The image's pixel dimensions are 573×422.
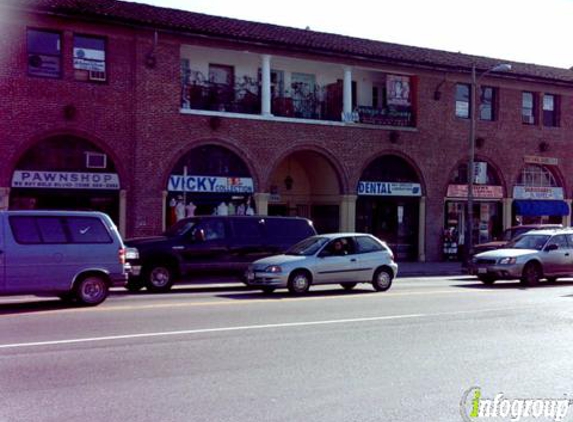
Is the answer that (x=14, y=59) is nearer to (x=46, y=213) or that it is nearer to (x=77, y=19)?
(x=77, y=19)

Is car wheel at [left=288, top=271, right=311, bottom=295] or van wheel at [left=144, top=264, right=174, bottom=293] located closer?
car wheel at [left=288, top=271, right=311, bottom=295]

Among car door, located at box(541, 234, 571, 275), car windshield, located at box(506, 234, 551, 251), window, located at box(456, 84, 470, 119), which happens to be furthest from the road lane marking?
window, located at box(456, 84, 470, 119)

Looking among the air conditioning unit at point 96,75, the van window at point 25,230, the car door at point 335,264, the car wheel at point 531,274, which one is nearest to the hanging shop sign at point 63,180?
the air conditioning unit at point 96,75

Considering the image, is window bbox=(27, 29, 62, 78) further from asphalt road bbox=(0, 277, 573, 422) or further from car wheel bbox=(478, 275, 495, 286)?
car wheel bbox=(478, 275, 495, 286)

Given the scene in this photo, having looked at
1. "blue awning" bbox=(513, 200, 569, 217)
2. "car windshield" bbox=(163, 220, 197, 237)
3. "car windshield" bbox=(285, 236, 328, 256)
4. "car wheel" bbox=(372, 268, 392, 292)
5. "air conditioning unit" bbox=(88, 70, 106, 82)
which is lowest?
"car wheel" bbox=(372, 268, 392, 292)

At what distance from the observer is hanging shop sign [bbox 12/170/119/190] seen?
22.8 metres

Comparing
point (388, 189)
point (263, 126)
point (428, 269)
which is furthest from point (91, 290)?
point (388, 189)

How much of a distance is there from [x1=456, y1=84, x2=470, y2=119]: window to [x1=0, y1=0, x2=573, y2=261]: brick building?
80 millimetres

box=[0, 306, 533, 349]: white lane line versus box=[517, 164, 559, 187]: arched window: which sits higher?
box=[517, 164, 559, 187]: arched window

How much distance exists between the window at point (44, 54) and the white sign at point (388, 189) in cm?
1281

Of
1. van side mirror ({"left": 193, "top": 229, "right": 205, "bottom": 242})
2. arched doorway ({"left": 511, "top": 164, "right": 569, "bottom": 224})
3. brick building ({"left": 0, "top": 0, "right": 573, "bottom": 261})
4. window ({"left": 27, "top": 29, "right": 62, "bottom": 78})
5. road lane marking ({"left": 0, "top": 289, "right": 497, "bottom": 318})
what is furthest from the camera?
arched doorway ({"left": 511, "top": 164, "right": 569, "bottom": 224})

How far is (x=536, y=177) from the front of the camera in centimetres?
3547

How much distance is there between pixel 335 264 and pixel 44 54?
41.5 ft

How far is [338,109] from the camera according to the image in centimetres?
2973
